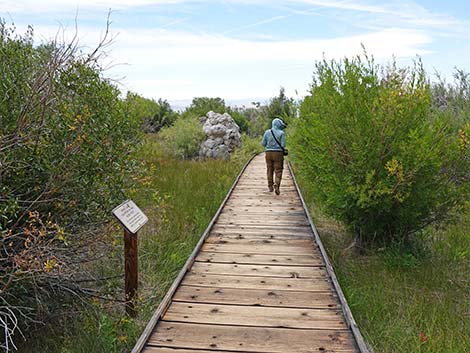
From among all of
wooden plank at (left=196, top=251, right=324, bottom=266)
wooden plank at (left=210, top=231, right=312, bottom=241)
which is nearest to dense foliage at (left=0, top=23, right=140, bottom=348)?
wooden plank at (left=196, top=251, right=324, bottom=266)

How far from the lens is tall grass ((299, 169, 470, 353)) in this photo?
4.02 meters

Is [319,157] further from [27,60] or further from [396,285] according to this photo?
[27,60]

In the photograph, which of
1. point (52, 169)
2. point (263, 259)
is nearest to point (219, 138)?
point (263, 259)

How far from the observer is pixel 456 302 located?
5.12 metres

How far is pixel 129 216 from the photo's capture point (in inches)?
163

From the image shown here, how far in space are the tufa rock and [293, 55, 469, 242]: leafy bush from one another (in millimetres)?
14058

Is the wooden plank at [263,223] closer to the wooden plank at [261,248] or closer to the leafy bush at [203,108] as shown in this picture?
the wooden plank at [261,248]

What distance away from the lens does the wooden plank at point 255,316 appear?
3590 millimetres

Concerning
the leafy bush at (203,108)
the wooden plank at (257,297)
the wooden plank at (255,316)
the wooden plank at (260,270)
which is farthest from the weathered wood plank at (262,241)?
the leafy bush at (203,108)

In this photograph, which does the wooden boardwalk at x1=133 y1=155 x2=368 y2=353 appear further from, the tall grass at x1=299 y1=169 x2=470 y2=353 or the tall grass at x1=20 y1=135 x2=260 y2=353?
the tall grass at x1=299 y1=169 x2=470 y2=353

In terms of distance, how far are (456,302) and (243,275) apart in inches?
95.4

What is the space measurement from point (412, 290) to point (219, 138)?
17.1 metres

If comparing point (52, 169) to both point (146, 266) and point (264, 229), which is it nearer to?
point (146, 266)

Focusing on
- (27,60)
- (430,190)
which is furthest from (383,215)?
(27,60)
